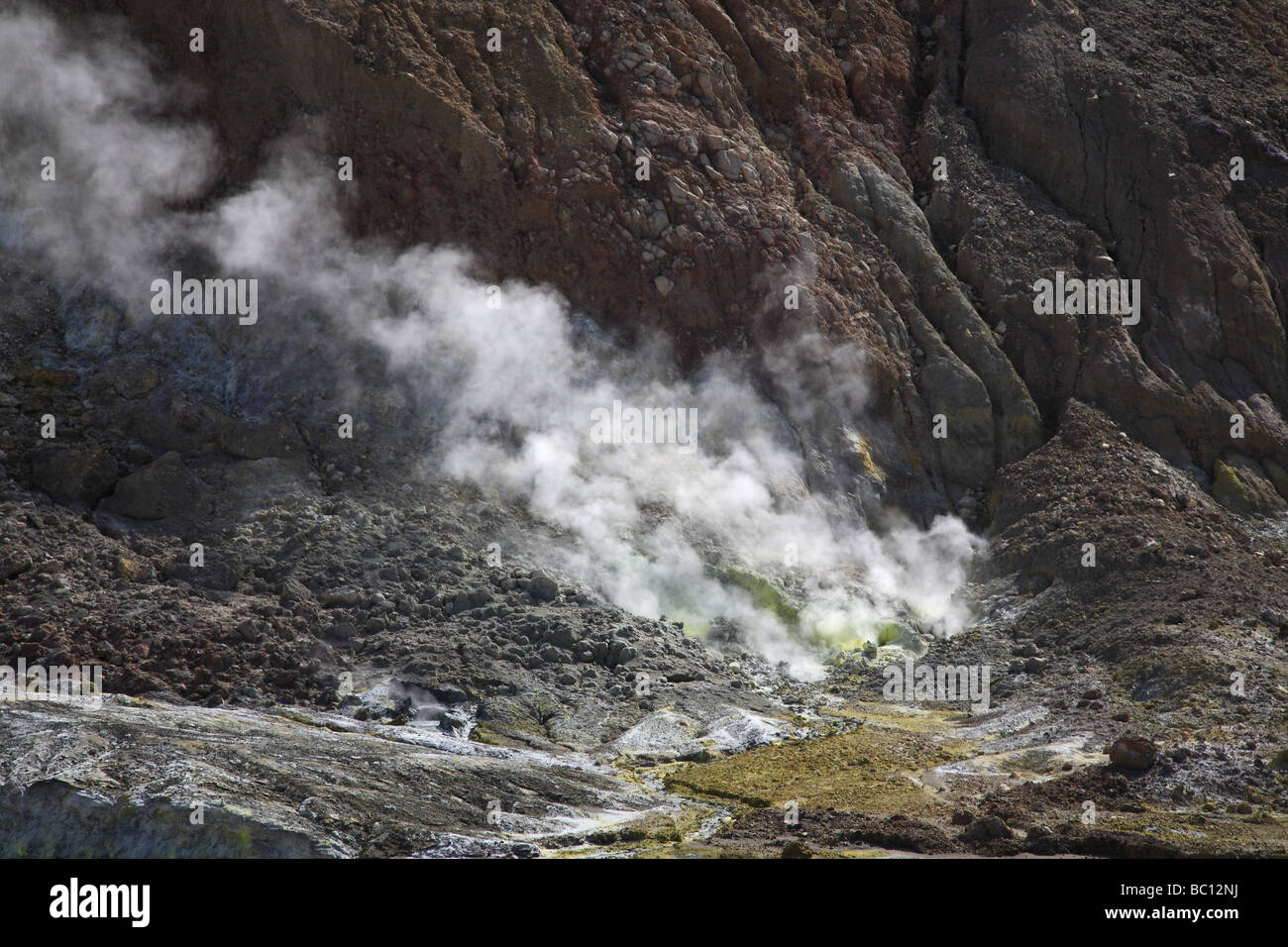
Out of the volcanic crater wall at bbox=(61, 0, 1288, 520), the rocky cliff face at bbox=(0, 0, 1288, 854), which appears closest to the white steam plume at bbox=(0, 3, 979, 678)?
the rocky cliff face at bbox=(0, 0, 1288, 854)

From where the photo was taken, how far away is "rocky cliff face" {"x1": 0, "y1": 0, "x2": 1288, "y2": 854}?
1458 centimetres

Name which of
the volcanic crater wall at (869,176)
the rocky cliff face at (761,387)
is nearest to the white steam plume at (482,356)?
the rocky cliff face at (761,387)

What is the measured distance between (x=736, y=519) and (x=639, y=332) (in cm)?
445

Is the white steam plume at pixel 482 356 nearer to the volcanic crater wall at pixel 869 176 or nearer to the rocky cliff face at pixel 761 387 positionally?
the rocky cliff face at pixel 761 387

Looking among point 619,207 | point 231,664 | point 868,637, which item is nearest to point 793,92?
point 619,207

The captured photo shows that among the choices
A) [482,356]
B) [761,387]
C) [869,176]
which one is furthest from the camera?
[869,176]

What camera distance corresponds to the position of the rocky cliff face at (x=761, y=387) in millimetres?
14575

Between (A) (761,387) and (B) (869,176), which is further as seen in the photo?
(B) (869,176)

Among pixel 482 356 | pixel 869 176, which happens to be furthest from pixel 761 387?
pixel 869 176

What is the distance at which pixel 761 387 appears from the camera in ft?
78.2

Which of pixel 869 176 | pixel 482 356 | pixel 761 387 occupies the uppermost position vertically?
pixel 869 176

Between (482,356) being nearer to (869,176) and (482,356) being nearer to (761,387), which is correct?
(761,387)

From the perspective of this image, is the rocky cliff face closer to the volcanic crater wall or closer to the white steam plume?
the volcanic crater wall

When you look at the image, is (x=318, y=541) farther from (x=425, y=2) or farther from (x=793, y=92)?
(x=793, y=92)
